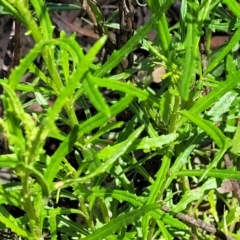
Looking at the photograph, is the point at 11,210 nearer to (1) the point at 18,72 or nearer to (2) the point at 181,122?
(2) the point at 181,122

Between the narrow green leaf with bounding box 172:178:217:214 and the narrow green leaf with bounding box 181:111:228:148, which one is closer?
the narrow green leaf with bounding box 181:111:228:148

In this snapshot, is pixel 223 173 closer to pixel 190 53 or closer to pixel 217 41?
pixel 190 53

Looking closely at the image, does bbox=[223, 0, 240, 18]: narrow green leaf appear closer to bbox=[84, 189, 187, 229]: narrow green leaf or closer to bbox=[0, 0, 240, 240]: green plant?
bbox=[0, 0, 240, 240]: green plant

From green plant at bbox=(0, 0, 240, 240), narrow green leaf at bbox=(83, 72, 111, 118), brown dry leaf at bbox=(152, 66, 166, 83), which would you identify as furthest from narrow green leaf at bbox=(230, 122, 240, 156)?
brown dry leaf at bbox=(152, 66, 166, 83)

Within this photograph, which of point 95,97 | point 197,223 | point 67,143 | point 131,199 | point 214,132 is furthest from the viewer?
point 197,223

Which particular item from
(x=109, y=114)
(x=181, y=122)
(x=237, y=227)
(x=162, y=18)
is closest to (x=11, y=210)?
(x=237, y=227)

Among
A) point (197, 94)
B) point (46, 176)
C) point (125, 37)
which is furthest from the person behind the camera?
point (125, 37)

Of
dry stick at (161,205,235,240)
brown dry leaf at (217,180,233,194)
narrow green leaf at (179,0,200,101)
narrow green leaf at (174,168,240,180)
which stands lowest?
brown dry leaf at (217,180,233,194)

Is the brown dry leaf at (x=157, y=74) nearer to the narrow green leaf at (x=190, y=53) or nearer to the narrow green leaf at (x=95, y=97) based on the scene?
the narrow green leaf at (x=190, y=53)

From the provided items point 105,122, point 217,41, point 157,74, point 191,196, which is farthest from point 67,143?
point 217,41

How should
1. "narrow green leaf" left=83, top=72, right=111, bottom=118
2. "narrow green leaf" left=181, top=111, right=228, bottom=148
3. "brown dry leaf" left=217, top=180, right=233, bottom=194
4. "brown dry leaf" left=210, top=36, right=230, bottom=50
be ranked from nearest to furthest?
"narrow green leaf" left=83, top=72, right=111, bottom=118 < "narrow green leaf" left=181, top=111, right=228, bottom=148 < "brown dry leaf" left=217, top=180, right=233, bottom=194 < "brown dry leaf" left=210, top=36, right=230, bottom=50

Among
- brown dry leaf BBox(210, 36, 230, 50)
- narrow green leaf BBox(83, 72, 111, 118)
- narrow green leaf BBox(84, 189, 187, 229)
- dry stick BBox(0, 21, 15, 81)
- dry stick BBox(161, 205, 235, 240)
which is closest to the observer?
narrow green leaf BBox(83, 72, 111, 118)
